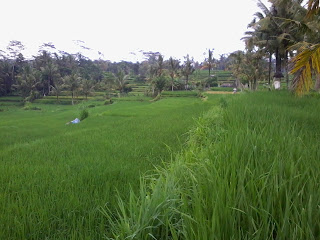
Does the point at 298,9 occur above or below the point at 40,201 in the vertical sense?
above

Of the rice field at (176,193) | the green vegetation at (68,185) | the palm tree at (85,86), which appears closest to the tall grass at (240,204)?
the rice field at (176,193)

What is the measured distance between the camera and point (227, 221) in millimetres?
1268

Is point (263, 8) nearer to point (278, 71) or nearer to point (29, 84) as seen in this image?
point (278, 71)

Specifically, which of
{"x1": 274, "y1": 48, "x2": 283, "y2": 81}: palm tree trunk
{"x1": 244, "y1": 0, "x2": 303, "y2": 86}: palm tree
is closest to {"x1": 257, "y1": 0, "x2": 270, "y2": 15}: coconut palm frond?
{"x1": 244, "y1": 0, "x2": 303, "y2": 86}: palm tree

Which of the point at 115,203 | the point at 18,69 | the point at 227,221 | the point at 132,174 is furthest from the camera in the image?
the point at 18,69

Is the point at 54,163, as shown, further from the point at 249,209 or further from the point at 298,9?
the point at 298,9

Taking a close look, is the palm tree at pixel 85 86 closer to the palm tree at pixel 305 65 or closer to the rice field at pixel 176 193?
the rice field at pixel 176 193

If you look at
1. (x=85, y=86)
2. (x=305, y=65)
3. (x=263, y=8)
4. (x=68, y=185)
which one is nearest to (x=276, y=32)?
(x=263, y=8)

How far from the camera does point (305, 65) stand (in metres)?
4.09

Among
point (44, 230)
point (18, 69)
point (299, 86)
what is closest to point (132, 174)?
point (44, 230)

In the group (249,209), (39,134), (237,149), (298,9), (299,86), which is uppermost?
(298,9)

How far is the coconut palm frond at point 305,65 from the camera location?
3881 mm

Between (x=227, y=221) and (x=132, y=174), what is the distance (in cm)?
206

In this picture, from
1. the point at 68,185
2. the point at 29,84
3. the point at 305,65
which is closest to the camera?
the point at 68,185
